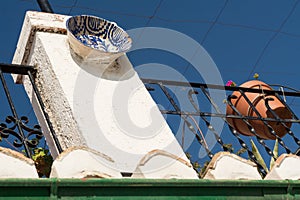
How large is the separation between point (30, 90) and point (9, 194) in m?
1.33

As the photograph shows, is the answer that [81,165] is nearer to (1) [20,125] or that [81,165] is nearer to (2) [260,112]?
(1) [20,125]

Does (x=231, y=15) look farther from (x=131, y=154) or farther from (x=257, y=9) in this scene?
(x=131, y=154)

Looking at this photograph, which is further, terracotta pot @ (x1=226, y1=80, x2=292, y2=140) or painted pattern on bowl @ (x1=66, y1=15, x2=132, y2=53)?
terracotta pot @ (x1=226, y1=80, x2=292, y2=140)

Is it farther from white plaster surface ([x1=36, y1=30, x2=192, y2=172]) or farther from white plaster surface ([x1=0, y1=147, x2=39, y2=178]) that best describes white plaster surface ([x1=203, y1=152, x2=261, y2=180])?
white plaster surface ([x1=0, y1=147, x2=39, y2=178])

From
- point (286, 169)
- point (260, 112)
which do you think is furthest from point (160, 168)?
point (260, 112)

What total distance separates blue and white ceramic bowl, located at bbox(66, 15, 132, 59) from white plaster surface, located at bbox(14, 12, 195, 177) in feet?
0.18

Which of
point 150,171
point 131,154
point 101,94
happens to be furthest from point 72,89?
point 150,171

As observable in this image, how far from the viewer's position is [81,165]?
5.32 ft

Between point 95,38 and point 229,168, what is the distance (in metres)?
0.94

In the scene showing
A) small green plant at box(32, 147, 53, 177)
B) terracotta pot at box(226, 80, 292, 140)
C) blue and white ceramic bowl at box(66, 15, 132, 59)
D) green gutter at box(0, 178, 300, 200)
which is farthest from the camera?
terracotta pot at box(226, 80, 292, 140)

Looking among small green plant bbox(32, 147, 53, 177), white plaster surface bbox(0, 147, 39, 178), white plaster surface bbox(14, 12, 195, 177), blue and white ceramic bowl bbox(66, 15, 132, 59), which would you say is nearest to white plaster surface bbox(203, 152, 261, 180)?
white plaster surface bbox(14, 12, 195, 177)

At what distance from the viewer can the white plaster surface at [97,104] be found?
2082 millimetres

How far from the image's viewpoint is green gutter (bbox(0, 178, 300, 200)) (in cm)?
133

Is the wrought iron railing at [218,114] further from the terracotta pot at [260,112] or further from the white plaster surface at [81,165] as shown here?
the white plaster surface at [81,165]
